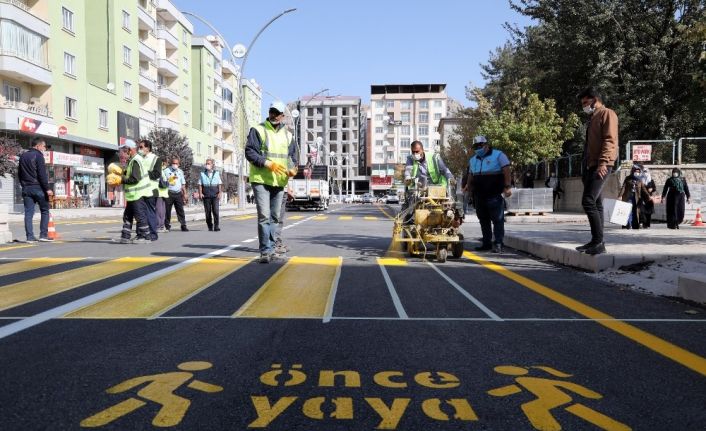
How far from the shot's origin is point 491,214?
9.59m

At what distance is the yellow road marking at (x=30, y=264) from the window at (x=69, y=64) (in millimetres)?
32745

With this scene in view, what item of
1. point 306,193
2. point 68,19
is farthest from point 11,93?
point 306,193

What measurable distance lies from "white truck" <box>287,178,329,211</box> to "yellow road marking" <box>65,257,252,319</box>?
2749 cm

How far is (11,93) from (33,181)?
26020 millimetres

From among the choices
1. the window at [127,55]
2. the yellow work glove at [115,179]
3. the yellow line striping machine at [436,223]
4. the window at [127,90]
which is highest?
the window at [127,55]

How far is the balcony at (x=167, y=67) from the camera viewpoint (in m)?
53.4

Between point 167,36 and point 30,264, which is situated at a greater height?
point 167,36

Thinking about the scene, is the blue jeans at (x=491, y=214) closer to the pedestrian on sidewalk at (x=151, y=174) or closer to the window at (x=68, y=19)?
the pedestrian on sidewalk at (x=151, y=174)

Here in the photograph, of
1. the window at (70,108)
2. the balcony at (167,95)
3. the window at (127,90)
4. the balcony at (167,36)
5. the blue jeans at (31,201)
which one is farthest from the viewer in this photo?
the balcony at (167,36)

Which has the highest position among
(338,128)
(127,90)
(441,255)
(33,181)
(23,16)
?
(338,128)

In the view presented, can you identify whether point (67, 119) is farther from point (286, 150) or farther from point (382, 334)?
point (382, 334)

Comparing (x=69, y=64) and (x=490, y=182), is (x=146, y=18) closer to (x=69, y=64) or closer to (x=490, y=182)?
(x=69, y=64)

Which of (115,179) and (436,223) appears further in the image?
(115,179)

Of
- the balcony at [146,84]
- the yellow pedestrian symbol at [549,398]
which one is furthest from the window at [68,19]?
the yellow pedestrian symbol at [549,398]
